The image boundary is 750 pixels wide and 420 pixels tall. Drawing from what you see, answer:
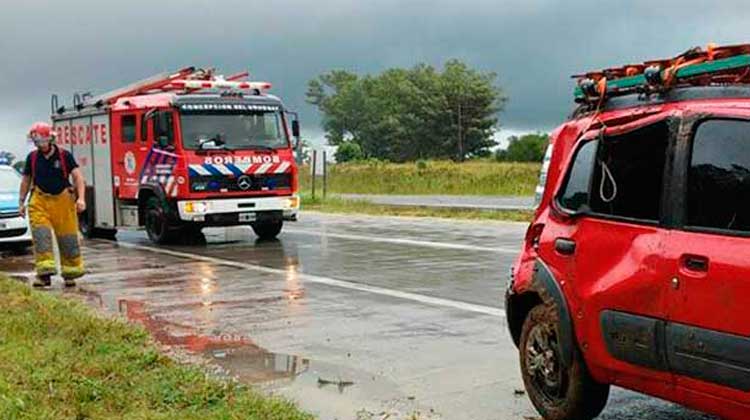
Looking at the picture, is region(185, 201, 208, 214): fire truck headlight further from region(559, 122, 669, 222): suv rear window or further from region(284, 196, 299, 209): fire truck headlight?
region(559, 122, 669, 222): suv rear window

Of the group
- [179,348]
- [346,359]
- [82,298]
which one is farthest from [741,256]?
[82,298]

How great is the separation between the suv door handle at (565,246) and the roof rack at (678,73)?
0.83 meters

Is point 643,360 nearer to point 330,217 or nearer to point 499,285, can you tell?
point 499,285

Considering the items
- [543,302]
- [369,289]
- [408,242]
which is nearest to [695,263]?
[543,302]

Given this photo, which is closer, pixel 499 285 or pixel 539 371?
pixel 539 371

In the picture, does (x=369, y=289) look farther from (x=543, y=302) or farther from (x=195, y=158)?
(x=195, y=158)

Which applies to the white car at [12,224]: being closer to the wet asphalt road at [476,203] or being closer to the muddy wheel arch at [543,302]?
the muddy wheel arch at [543,302]

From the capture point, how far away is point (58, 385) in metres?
6.20

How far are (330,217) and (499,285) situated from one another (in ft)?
47.0

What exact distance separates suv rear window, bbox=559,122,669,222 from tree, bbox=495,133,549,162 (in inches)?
2527

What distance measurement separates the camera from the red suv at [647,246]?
14.0 feet

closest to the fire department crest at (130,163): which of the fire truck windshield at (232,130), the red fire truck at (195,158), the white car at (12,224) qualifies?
the red fire truck at (195,158)

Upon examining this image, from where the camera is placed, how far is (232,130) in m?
17.0

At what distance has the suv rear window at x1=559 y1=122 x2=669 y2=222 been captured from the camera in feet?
15.6
